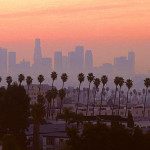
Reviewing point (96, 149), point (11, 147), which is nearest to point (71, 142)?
point (96, 149)

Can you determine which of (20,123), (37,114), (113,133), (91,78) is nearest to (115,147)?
(113,133)

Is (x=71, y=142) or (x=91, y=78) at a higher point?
(x=91, y=78)

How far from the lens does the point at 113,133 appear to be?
50.6m

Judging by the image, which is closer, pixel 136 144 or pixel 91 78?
pixel 136 144

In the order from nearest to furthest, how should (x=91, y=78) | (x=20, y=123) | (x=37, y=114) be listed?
(x=37, y=114) < (x=20, y=123) < (x=91, y=78)

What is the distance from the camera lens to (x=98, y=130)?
167 feet

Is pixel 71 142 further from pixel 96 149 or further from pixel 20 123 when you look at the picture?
pixel 20 123

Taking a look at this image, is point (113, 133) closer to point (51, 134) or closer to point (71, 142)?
point (71, 142)

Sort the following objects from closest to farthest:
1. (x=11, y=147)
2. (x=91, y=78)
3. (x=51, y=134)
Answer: (x=11, y=147), (x=51, y=134), (x=91, y=78)

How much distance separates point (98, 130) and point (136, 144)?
3.54 meters

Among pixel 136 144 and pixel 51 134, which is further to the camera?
pixel 51 134

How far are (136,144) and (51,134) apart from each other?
45.1 meters

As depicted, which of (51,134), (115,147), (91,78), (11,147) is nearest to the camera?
(11,147)

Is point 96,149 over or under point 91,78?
under
